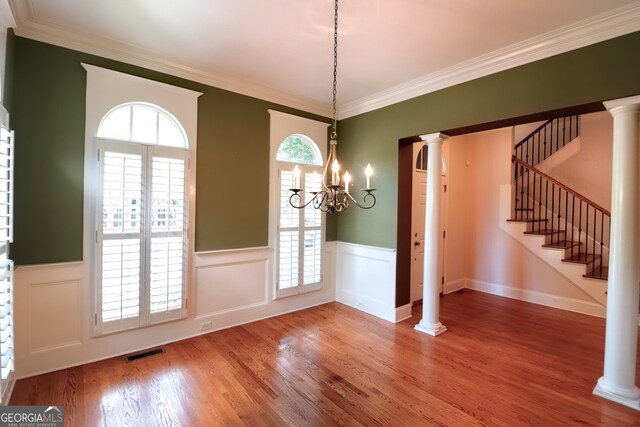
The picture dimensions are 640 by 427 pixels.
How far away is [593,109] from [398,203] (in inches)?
81.7

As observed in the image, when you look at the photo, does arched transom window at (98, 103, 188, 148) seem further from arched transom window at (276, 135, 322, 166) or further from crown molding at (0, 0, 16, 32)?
arched transom window at (276, 135, 322, 166)

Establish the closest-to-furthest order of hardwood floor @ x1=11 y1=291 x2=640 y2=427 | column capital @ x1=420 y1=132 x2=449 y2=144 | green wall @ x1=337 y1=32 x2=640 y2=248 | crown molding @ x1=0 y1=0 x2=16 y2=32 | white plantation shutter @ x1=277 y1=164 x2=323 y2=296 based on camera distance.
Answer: crown molding @ x1=0 y1=0 x2=16 y2=32 → hardwood floor @ x1=11 y1=291 x2=640 y2=427 → green wall @ x1=337 y1=32 x2=640 y2=248 → column capital @ x1=420 y1=132 x2=449 y2=144 → white plantation shutter @ x1=277 y1=164 x2=323 y2=296

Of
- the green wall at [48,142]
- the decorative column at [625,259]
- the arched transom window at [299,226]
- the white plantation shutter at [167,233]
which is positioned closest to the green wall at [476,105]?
the decorative column at [625,259]

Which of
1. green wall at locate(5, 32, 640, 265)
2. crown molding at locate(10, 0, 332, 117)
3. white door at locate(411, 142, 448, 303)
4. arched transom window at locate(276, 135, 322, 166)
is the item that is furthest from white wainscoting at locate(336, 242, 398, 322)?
crown molding at locate(10, 0, 332, 117)

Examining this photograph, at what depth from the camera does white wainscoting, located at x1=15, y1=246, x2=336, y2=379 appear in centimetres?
256

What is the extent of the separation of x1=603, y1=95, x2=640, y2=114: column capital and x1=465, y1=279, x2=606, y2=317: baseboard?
10.7 feet

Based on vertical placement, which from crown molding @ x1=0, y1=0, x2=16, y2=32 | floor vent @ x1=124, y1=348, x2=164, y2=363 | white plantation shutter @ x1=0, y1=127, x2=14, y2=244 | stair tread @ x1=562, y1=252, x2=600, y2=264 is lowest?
floor vent @ x1=124, y1=348, x2=164, y2=363

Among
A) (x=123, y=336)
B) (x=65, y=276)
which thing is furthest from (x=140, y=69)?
(x=123, y=336)

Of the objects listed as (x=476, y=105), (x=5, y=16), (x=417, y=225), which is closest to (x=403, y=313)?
(x=417, y=225)

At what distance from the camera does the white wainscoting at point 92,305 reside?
8.40 ft

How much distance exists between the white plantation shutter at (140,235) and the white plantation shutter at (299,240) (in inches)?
50.9

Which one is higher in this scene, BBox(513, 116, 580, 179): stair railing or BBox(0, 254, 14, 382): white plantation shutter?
BBox(513, 116, 580, 179): stair railing

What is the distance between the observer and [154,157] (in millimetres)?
3066

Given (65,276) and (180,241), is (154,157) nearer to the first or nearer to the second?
(180,241)
